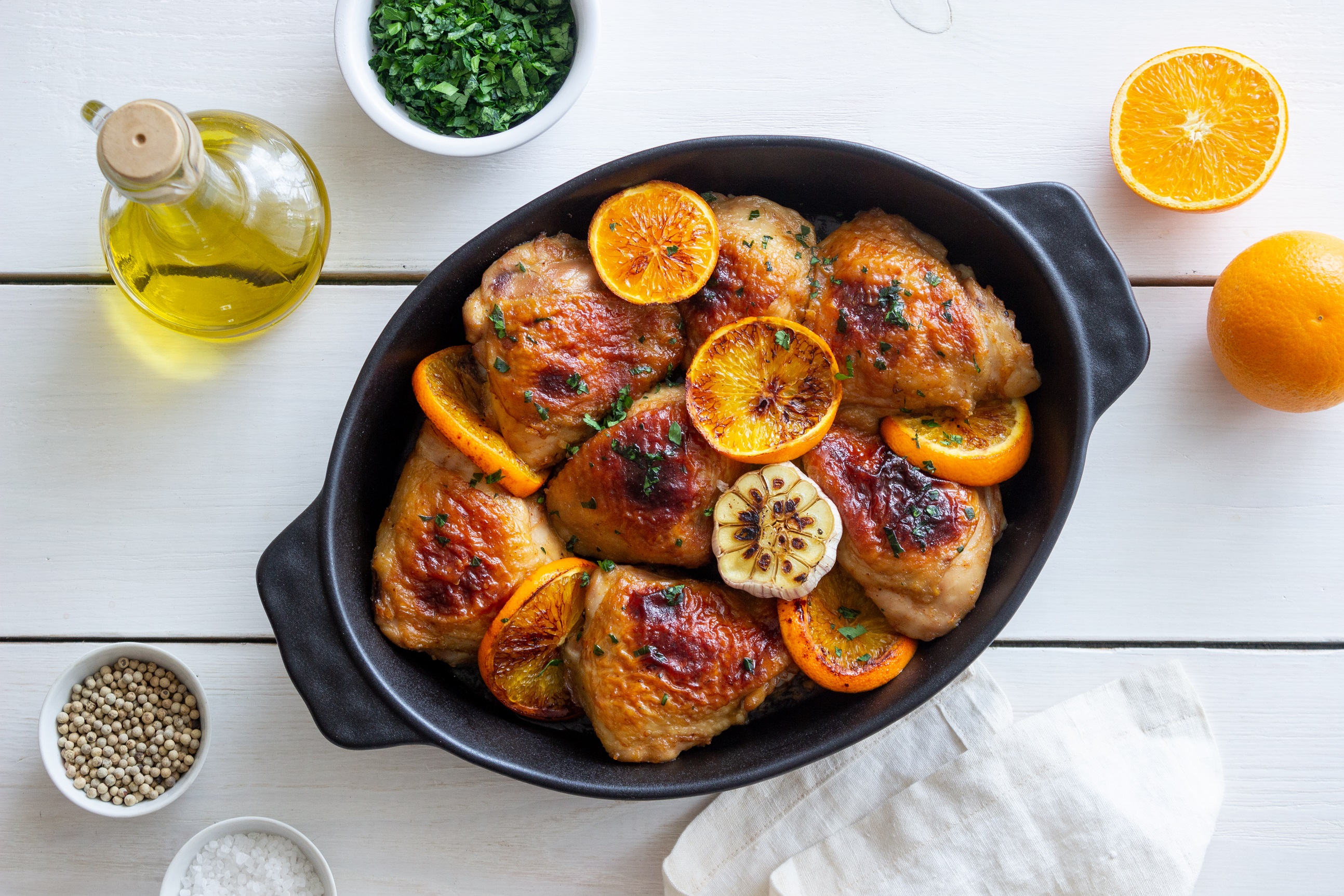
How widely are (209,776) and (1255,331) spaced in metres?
2.73

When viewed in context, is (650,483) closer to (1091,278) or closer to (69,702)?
(1091,278)

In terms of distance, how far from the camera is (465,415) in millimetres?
2119

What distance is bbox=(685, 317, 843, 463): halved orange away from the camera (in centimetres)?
204

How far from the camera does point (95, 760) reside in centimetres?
229

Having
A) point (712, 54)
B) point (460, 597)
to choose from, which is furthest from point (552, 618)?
point (712, 54)

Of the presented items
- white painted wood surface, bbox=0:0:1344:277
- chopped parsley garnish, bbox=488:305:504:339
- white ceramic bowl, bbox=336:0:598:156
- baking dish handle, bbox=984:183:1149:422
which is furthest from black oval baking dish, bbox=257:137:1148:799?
white painted wood surface, bbox=0:0:1344:277

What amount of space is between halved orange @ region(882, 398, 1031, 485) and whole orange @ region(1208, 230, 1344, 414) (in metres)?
0.55

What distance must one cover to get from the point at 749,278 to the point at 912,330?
36 cm

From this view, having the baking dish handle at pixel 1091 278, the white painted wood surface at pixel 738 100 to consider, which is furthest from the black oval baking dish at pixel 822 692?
the white painted wood surface at pixel 738 100

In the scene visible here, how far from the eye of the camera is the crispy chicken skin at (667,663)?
6.76ft

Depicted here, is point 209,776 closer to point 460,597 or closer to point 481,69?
point 460,597

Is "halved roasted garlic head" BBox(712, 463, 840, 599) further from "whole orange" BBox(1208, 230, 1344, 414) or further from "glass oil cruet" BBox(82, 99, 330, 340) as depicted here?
"glass oil cruet" BBox(82, 99, 330, 340)

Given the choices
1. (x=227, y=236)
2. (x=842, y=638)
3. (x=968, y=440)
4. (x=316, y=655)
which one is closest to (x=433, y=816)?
(x=316, y=655)

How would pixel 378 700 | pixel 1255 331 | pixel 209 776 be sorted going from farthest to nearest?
pixel 209 776, pixel 1255 331, pixel 378 700
